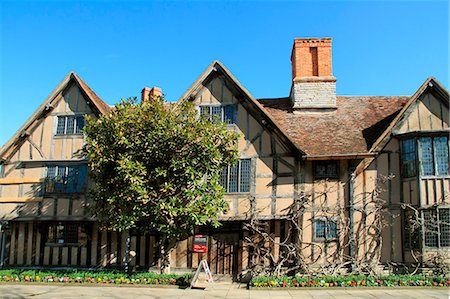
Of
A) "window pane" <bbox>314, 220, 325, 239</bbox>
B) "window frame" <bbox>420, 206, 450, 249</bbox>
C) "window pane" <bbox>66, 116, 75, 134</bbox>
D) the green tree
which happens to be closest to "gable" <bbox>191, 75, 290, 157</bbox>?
the green tree

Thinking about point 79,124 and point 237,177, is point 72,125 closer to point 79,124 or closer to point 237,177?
point 79,124

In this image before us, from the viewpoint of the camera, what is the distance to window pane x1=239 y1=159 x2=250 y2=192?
51.2 feet

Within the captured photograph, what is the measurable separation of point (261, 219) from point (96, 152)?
6.24 metres

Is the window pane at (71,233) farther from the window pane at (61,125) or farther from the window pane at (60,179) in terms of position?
the window pane at (61,125)

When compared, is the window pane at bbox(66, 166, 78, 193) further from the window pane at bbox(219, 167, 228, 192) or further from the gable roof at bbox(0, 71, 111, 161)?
the window pane at bbox(219, 167, 228, 192)

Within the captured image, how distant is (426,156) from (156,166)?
30.9ft

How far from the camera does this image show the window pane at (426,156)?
566 inches

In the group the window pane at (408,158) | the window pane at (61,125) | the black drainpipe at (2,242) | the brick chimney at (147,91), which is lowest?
the black drainpipe at (2,242)

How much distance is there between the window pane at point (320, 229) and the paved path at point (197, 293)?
2370 millimetres

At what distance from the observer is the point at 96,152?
13.8 m

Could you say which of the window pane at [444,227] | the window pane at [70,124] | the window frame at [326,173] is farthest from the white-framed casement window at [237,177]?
the window pane at [444,227]

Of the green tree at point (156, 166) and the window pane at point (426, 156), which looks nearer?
the green tree at point (156, 166)

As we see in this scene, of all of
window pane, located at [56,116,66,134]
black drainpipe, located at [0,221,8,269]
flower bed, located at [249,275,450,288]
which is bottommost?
flower bed, located at [249,275,450,288]

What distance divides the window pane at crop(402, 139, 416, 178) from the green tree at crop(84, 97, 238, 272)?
20.3ft
